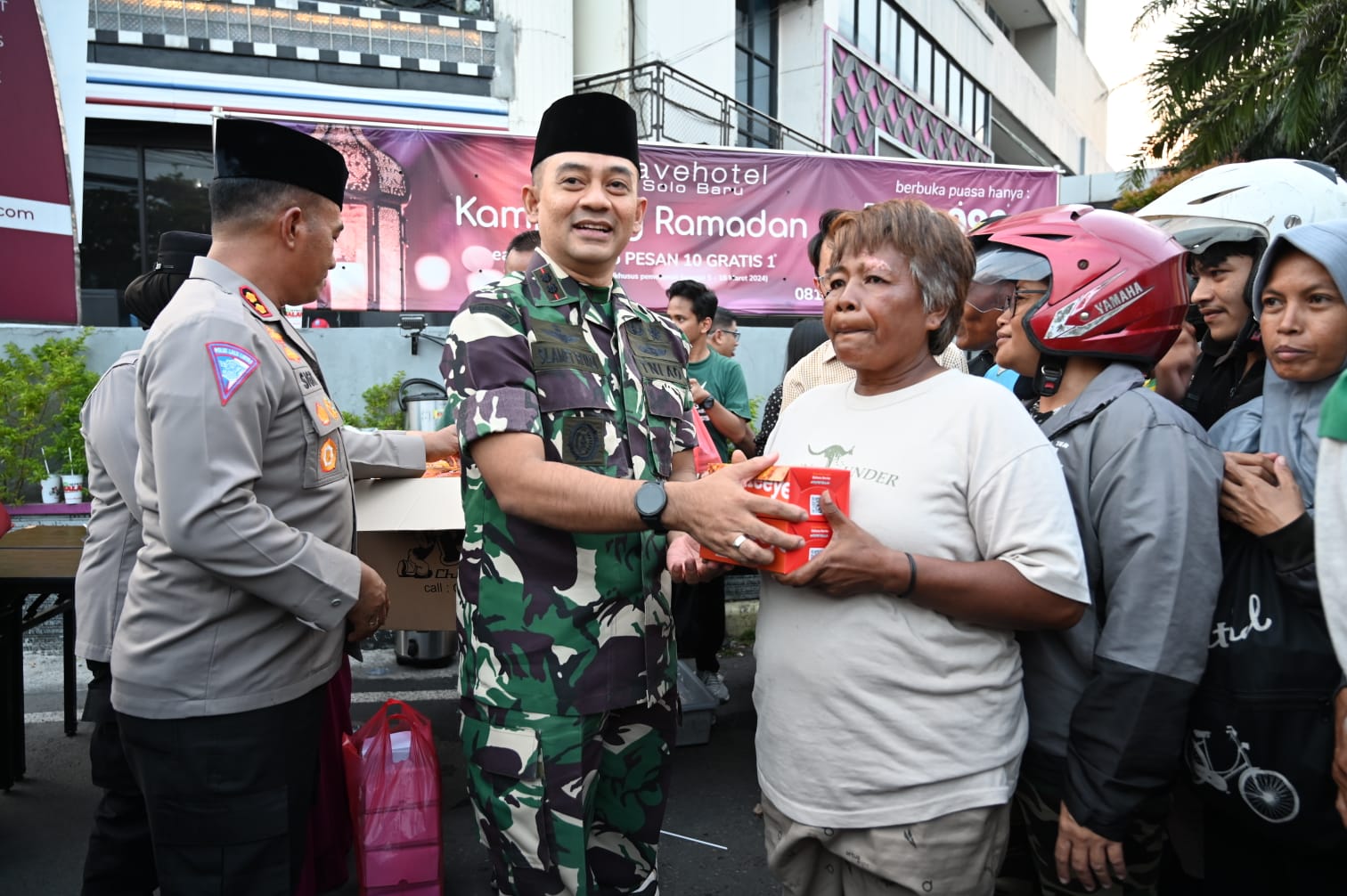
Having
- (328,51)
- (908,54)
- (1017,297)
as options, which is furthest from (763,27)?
(1017,297)

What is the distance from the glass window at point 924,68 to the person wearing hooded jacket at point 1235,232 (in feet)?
68.7

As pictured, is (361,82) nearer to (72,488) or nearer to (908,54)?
(72,488)

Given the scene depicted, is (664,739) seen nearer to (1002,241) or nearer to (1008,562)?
(1008,562)

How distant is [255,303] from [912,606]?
5.33 ft

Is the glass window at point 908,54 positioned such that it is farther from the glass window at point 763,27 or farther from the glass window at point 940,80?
the glass window at point 763,27

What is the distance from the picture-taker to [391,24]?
10812 mm

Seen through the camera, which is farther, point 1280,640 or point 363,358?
point 363,358

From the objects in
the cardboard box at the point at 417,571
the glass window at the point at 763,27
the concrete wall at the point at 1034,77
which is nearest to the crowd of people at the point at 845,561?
the cardboard box at the point at 417,571

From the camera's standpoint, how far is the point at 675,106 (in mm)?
12508

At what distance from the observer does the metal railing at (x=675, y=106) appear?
40.2ft

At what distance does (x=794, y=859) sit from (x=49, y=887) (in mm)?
2842

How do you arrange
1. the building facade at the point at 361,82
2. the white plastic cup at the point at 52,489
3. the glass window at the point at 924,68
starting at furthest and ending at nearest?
1. the glass window at the point at 924,68
2. the building facade at the point at 361,82
3. the white plastic cup at the point at 52,489

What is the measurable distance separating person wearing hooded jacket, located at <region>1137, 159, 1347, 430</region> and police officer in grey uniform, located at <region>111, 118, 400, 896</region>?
228cm

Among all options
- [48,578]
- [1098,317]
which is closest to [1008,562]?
[1098,317]
